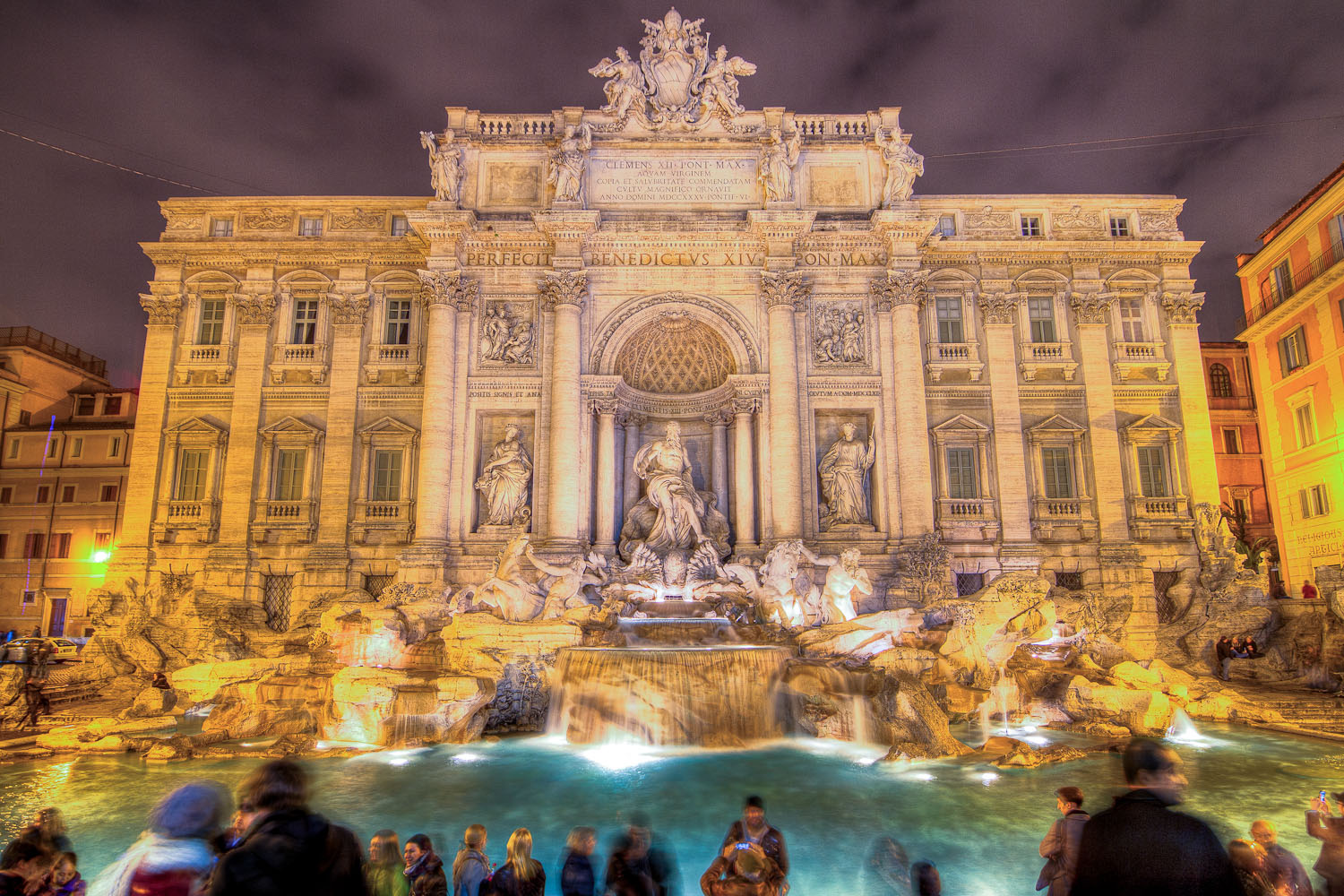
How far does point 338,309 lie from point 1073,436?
23.3 meters

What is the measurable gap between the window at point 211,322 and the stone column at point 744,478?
16.7m

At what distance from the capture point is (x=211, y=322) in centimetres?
2445

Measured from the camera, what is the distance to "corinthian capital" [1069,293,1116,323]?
24000mm

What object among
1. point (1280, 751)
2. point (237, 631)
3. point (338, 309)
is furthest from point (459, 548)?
point (1280, 751)

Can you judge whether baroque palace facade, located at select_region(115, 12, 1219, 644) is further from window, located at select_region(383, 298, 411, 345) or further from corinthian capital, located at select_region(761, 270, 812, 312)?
window, located at select_region(383, 298, 411, 345)

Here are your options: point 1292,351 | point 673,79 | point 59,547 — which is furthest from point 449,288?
point 1292,351

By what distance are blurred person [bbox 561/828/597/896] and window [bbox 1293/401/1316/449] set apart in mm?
33349

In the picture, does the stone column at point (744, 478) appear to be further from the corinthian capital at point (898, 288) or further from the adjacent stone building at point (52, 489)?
the adjacent stone building at point (52, 489)

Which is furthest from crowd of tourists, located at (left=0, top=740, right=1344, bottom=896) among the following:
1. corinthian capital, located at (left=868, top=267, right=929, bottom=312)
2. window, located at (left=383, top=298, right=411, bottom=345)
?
window, located at (left=383, top=298, right=411, bottom=345)

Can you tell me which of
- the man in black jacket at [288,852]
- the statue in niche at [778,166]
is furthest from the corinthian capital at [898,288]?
the man in black jacket at [288,852]

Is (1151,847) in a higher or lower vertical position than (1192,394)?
lower

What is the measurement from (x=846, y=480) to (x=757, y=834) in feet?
56.0

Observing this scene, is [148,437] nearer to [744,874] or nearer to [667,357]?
[667,357]

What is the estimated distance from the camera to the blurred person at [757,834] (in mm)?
5562
